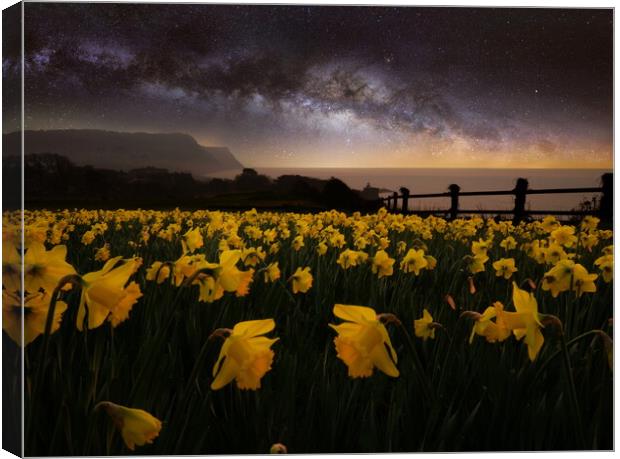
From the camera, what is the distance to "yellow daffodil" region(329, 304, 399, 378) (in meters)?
1.57

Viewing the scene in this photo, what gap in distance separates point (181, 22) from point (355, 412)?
5.10 ft

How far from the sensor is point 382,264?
276 cm

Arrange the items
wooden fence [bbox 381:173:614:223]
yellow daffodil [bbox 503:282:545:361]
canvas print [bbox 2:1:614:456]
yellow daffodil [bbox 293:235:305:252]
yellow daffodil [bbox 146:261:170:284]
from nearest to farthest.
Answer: yellow daffodil [bbox 503:282:545:361], canvas print [bbox 2:1:614:456], yellow daffodil [bbox 146:261:170:284], wooden fence [bbox 381:173:614:223], yellow daffodil [bbox 293:235:305:252]

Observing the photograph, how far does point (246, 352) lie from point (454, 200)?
1551mm

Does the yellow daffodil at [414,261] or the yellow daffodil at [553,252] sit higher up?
the yellow daffodil at [553,252]

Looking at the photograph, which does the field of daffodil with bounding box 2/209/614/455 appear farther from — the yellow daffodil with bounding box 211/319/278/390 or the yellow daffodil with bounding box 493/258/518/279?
the yellow daffodil with bounding box 493/258/518/279

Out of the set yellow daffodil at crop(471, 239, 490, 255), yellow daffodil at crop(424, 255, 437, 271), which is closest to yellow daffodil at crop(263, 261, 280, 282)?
yellow daffodil at crop(424, 255, 437, 271)

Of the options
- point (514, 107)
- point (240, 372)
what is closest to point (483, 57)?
point (514, 107)

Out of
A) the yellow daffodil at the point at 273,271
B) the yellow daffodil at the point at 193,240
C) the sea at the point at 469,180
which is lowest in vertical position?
the yellow daffodil at the point at 273,271

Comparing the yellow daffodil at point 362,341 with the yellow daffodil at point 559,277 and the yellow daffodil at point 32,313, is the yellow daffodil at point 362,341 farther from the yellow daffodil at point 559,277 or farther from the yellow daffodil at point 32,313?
the yellow daffodil at point 559,277

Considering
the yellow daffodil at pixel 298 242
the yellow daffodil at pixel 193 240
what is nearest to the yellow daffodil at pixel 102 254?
the yellow daffodil at pixel 193 240

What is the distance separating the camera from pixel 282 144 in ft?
8.80

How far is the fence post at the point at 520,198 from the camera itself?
278 centimetres

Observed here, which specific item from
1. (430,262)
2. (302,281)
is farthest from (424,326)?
(430,262)
